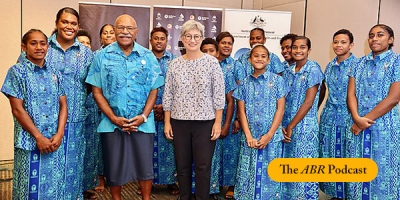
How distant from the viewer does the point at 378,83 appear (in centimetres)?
284

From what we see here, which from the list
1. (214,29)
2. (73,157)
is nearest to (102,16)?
(214,29)

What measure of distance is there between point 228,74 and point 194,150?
36.3 inches

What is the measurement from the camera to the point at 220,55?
3580mm

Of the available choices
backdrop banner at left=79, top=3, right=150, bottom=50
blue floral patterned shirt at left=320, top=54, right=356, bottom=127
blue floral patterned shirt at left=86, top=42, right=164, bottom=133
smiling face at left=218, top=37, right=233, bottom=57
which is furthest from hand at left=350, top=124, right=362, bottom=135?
backdrop banner at left=79, top=3, right=150, bottom=50

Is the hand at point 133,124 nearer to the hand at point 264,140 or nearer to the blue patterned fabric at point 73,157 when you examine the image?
the blue patterned fabric at point 73,157

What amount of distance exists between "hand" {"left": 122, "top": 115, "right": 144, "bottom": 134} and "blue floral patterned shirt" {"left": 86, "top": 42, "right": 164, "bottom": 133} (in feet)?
0.15

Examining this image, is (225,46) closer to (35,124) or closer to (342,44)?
(342,44)

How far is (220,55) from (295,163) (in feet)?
6.80

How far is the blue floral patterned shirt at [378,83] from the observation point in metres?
2.80

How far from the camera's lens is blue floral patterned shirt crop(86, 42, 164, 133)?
2652 mm

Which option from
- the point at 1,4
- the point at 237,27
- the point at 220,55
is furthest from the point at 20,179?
the point at 237,27

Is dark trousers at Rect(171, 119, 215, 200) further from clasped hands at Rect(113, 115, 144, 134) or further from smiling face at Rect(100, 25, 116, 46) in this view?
smiling face at Rect(100, 25, 116, 46)

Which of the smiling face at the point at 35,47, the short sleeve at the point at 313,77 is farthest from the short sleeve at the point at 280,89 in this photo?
the smiling face at the point at 35,47

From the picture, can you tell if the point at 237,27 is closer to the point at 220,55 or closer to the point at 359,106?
the point at 220,55
